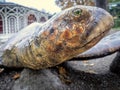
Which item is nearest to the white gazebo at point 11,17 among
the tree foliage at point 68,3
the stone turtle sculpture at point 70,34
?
the tree foliage at point 68,3

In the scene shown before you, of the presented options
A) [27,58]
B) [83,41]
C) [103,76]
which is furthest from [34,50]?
[103,76]

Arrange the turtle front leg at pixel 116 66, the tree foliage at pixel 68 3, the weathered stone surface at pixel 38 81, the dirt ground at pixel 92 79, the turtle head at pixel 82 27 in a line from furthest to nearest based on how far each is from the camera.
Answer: the tree foliage at pixel 68 3
the turtle front leg at pixel 116 66
the dirt ground at pixel 92 79
the weathered stone surface at pixel 38 81
the turtle head at pixel 82 27

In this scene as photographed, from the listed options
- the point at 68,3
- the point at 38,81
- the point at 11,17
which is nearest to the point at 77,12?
the point at 38,81

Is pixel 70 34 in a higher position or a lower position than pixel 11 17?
higher

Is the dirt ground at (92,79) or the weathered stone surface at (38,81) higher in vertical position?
the weathered stone surface at (38,81)

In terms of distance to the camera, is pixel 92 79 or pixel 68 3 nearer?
pixel 92 79

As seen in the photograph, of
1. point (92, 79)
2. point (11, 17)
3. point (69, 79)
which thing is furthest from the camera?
point (11, 17)

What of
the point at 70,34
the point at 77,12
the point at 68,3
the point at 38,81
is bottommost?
the point at 68,3

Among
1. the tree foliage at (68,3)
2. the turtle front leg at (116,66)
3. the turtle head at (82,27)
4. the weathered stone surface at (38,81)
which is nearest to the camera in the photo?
the turtle head at (82,27)

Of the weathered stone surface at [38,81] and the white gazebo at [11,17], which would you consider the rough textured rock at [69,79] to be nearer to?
the weathered stone surface at [38,81]

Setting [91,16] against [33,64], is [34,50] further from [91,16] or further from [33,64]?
[91,16]

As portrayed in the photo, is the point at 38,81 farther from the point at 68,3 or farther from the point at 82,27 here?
the point at 68,3

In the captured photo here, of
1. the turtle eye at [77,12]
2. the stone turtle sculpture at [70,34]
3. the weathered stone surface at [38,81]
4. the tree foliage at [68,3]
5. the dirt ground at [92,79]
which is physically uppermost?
the turtle eye at [77,12]
